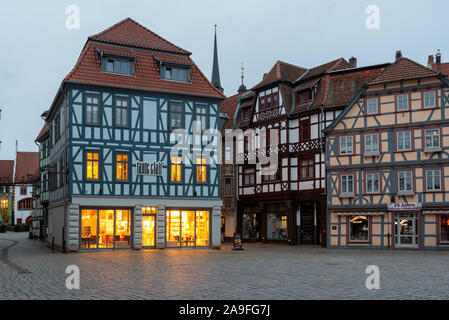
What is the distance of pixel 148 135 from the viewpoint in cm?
3152

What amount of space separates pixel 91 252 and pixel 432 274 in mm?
17698

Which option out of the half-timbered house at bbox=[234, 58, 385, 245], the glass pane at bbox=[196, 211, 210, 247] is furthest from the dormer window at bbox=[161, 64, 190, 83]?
the half-timbered house at bbox=[234, 58, 385, 245]

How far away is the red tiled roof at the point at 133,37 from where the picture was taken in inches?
1272

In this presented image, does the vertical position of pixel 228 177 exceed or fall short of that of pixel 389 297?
it exceeds it

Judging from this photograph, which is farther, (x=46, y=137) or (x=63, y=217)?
(x=46, y=137)

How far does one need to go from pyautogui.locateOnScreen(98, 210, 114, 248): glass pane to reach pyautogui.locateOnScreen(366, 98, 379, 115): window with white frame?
654 inches

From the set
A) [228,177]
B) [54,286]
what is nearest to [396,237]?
[228,177]

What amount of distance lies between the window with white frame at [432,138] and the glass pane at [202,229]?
13.4 metres

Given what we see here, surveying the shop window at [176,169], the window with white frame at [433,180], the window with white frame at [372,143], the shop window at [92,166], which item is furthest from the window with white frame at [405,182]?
the shop window at [92,166]

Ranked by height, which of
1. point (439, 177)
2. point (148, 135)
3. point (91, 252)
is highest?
point (148, 135)

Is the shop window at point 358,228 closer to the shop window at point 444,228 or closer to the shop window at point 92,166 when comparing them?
the shop window at point 444,228

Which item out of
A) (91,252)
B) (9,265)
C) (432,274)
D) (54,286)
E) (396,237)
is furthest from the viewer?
(396,237)

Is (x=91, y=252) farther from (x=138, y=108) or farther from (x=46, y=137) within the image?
(x=46, y=137)
